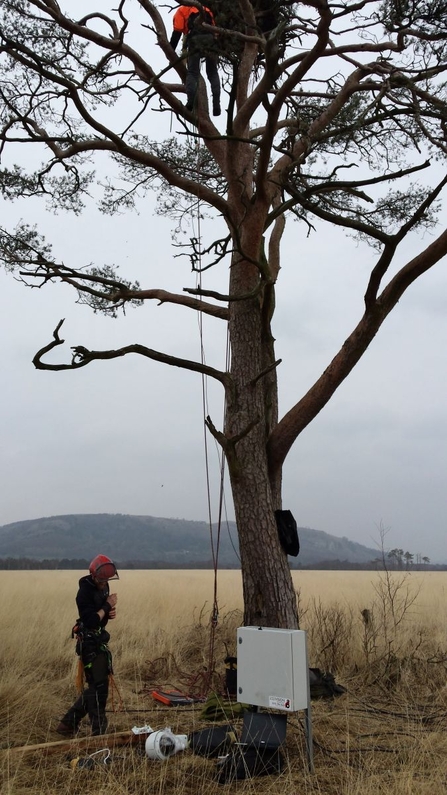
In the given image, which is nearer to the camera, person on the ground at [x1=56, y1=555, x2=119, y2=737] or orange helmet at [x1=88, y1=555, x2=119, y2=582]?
person on the ground at [x1=56, y1=555, x2=119, y2=737]

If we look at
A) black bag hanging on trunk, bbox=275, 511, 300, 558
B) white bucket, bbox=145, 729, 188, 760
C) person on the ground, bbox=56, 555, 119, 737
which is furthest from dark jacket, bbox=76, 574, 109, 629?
black bag hanging on trunk, bbox=275, 511, 300, 558

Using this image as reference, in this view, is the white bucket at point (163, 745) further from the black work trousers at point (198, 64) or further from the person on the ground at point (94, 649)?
the black work trousers at point (198, 64)

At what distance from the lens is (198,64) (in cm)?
718

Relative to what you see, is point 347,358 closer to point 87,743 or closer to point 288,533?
point 288,533

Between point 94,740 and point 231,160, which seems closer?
point 94,740

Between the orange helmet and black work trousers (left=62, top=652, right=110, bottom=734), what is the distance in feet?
1.99

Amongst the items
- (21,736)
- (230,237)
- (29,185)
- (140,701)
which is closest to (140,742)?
(21,736)

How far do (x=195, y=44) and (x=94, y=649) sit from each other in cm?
536

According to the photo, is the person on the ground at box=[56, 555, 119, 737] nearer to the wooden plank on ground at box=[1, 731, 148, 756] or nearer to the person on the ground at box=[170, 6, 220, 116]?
the wooden plank on ground at box=[1, 731, 148, 756]

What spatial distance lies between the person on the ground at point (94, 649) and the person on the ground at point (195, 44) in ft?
15.1

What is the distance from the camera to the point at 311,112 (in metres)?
8.91

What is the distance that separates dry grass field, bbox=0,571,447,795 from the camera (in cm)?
443

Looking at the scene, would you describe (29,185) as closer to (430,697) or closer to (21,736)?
(21,736)

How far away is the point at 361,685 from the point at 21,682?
3.41 metres
